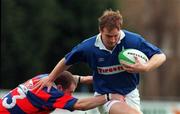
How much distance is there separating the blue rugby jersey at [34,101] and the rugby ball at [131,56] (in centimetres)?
97

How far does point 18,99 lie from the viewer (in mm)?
11109

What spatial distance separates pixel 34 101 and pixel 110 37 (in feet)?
4.52

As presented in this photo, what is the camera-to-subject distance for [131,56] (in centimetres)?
1043

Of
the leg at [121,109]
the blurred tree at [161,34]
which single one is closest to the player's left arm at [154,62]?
the leg at [121,109]

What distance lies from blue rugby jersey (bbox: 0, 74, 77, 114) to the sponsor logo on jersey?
1.73 ft

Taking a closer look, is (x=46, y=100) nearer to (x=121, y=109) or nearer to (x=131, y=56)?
(x=121, y=109)

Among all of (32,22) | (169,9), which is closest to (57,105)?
(32,22)

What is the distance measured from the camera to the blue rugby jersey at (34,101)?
1099cm

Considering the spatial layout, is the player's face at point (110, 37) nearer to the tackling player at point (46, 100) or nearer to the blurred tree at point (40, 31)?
the tackling player at point (46, 100)

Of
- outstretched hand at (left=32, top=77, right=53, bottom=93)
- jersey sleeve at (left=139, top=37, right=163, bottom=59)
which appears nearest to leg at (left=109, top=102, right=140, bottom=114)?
jersey sleeve at (left=139, top=37, right=163, bottom=59)

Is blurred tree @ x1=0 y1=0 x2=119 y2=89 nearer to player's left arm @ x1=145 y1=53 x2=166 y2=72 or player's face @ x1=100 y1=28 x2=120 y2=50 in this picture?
player's face @ x1=100 y1=28 x2=120 y2=50

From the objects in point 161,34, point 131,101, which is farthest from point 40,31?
point 131,101

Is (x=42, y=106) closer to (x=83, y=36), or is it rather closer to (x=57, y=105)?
(x=57, y=105)

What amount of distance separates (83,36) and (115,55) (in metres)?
19.9
